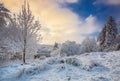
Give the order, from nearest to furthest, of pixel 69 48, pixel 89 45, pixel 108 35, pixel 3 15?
pixel 3 15 < pixel 69 48 < pixel 89 45 < pixel 108 35

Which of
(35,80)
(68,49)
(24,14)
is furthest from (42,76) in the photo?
(68,49)

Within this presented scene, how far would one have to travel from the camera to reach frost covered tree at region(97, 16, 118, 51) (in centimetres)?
4347

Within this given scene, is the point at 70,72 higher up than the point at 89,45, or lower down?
lower down

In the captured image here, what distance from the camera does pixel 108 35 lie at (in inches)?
1729

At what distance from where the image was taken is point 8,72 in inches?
649

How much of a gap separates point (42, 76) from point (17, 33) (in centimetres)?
1194

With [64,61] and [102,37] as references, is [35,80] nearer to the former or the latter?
[64,61]

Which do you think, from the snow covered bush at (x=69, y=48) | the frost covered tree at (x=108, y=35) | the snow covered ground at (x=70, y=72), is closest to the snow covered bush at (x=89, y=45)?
the snow covered bush at (x=69, y=48)

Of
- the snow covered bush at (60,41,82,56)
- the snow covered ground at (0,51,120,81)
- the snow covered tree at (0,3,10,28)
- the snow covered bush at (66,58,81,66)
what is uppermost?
the snow covered tree at (0,3,10,28)

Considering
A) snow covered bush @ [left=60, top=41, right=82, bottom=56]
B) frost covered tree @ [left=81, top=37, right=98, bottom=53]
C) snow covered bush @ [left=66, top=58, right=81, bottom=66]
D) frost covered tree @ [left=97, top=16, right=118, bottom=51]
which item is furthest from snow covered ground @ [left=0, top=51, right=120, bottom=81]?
frost covered tree @ [left=97, top=16, right=118, bottom=51]

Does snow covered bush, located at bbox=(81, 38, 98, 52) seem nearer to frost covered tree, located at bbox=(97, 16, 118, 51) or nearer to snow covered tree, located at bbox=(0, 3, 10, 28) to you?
frost covered tree, located at bbox=(97, 16, 118, 51)

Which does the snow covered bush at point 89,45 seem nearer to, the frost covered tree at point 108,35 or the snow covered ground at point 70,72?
the frost covered tree at point 108,35

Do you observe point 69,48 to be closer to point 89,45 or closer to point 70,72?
point 89,45

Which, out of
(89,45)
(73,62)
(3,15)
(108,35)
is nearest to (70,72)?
(73,62)
